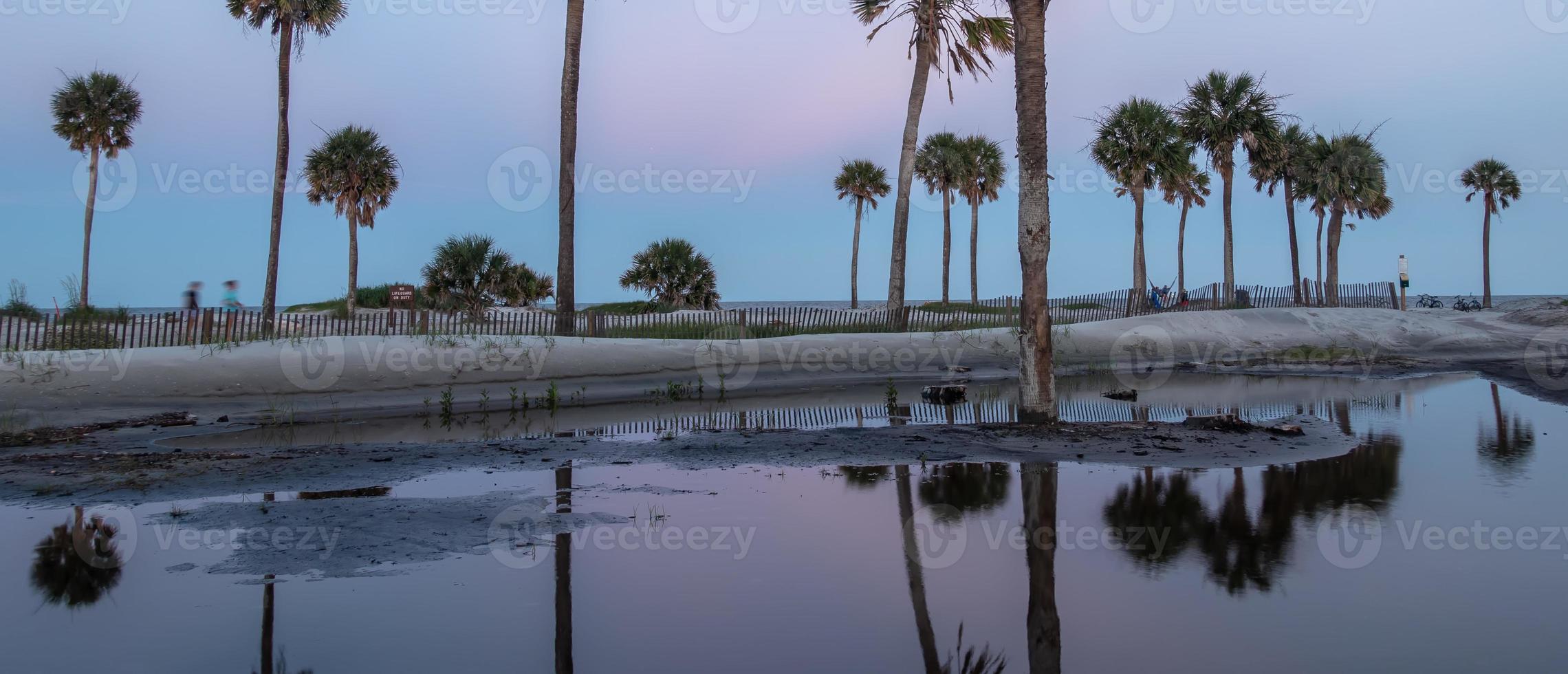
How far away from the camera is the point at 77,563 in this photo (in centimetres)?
588

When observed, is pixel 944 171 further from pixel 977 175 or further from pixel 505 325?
pixel 505 325

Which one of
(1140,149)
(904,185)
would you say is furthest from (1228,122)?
(904,185)

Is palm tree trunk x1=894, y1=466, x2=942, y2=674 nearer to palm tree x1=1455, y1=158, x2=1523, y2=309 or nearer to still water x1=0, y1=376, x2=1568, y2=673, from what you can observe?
still water x1=0, y1=376, x2=1568, y2=673

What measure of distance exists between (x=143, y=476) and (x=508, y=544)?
4.68 metres

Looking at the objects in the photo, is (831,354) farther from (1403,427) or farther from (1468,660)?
(1468,660)

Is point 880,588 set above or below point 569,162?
below

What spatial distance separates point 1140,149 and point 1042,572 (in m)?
40.2

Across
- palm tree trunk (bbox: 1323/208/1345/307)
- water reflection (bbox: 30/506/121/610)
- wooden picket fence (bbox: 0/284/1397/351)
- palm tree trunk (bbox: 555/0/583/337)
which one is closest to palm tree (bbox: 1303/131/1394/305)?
palm tree trunk (bbox: 1323/208/1345/307)

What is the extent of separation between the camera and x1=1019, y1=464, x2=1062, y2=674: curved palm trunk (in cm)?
433

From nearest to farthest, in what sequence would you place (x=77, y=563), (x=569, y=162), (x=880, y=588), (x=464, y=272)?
1. (x=880, y=588)
2. (x=77, y=563)
3. (x=569, y=162)
4. (x=464, y=272)

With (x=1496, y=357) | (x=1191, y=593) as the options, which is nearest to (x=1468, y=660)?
(x=1191, y=593)

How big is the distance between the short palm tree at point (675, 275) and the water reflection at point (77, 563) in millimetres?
33567

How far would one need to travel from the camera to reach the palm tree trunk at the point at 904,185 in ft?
88.4

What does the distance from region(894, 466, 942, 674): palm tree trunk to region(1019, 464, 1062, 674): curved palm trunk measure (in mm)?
430
